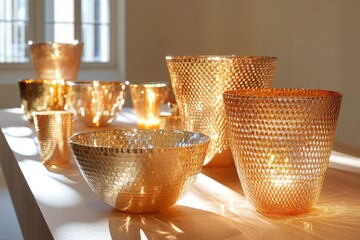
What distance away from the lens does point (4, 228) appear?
7.56 feet

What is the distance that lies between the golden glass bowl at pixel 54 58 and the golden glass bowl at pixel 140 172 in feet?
3.82

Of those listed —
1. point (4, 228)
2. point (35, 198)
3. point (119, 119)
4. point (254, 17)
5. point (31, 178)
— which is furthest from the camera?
point (254, 17)

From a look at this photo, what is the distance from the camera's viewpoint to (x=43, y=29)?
15.0ft

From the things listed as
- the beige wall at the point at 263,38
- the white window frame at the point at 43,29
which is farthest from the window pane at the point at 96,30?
the beige wall at the point at 263,38

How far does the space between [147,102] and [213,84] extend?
1.72 feet

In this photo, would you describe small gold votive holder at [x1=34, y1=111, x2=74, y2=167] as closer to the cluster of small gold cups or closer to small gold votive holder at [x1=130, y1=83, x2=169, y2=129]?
the cluster of small gold cups

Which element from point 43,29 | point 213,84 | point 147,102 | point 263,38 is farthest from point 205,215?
point 43,29

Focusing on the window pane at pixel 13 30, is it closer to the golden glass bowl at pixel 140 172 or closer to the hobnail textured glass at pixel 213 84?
the hobnail textured glass at pixel 213 84

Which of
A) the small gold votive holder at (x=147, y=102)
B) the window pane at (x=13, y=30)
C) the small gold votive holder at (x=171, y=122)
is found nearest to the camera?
the small gold votive holder at (x=171, y=122)

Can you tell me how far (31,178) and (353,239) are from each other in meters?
0.48

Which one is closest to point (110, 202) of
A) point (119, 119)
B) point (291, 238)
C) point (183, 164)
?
point (183, 164)

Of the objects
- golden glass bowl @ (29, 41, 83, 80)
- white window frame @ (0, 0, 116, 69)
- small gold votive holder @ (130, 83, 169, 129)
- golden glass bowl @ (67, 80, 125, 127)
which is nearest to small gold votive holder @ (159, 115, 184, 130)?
small gold votive holder @ (130, 83, 169, 129)

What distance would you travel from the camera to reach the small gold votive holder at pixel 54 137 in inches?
39.1

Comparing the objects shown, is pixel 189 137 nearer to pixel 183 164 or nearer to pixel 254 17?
pixel 183 164
